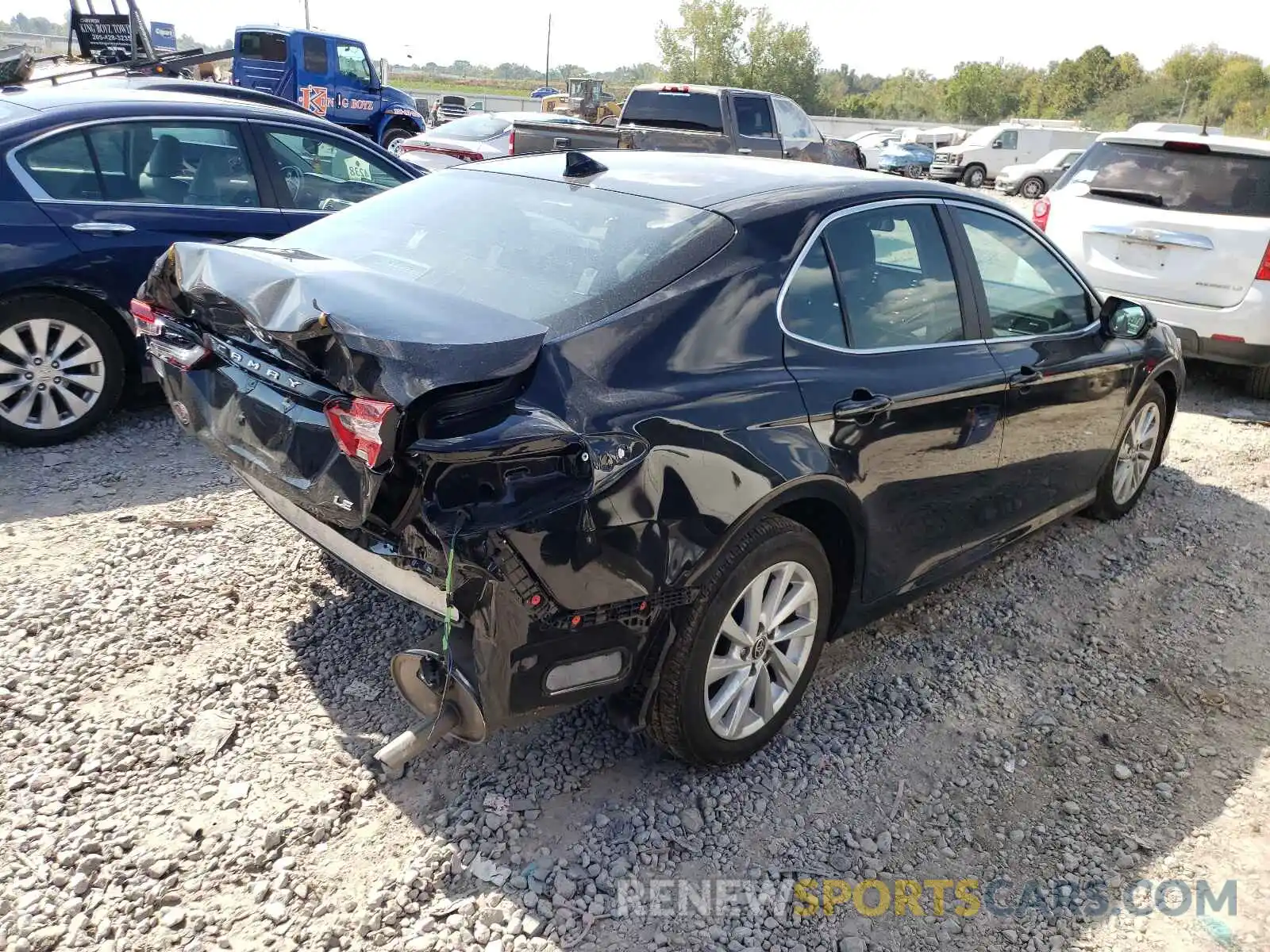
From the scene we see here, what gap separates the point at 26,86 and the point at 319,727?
5.26 metres

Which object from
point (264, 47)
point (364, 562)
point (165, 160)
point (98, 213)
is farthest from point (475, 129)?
point (364, 562)

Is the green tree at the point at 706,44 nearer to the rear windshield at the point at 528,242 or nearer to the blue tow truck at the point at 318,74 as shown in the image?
the blue tow truck at the point at 318,74

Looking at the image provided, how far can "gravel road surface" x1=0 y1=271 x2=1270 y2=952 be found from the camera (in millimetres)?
2432

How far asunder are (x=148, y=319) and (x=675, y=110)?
1267 centimetres

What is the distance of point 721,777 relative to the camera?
2971 millimetres

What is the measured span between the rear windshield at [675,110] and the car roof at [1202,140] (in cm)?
769

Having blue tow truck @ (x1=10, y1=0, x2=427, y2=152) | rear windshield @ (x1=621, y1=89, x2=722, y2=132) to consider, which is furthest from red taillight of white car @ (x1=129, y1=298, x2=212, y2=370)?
blue tow truck @ (x1=10, y1=0, x2=427, y2=152)

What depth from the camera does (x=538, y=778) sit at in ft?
9.50

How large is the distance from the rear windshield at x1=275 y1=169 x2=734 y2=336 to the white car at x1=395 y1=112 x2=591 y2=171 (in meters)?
10.4

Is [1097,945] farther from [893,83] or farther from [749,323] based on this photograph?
[893,83]

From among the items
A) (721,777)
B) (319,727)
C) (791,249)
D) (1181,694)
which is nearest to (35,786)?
(319,727)

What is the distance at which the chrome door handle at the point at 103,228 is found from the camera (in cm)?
497

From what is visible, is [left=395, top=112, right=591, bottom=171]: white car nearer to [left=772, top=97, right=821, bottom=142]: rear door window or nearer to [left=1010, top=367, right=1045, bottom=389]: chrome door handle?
[left=772, top=97, right=821, bottom=142]: rear door window

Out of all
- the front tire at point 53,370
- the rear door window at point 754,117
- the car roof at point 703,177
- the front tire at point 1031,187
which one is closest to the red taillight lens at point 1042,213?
the car roof at point 703,177
